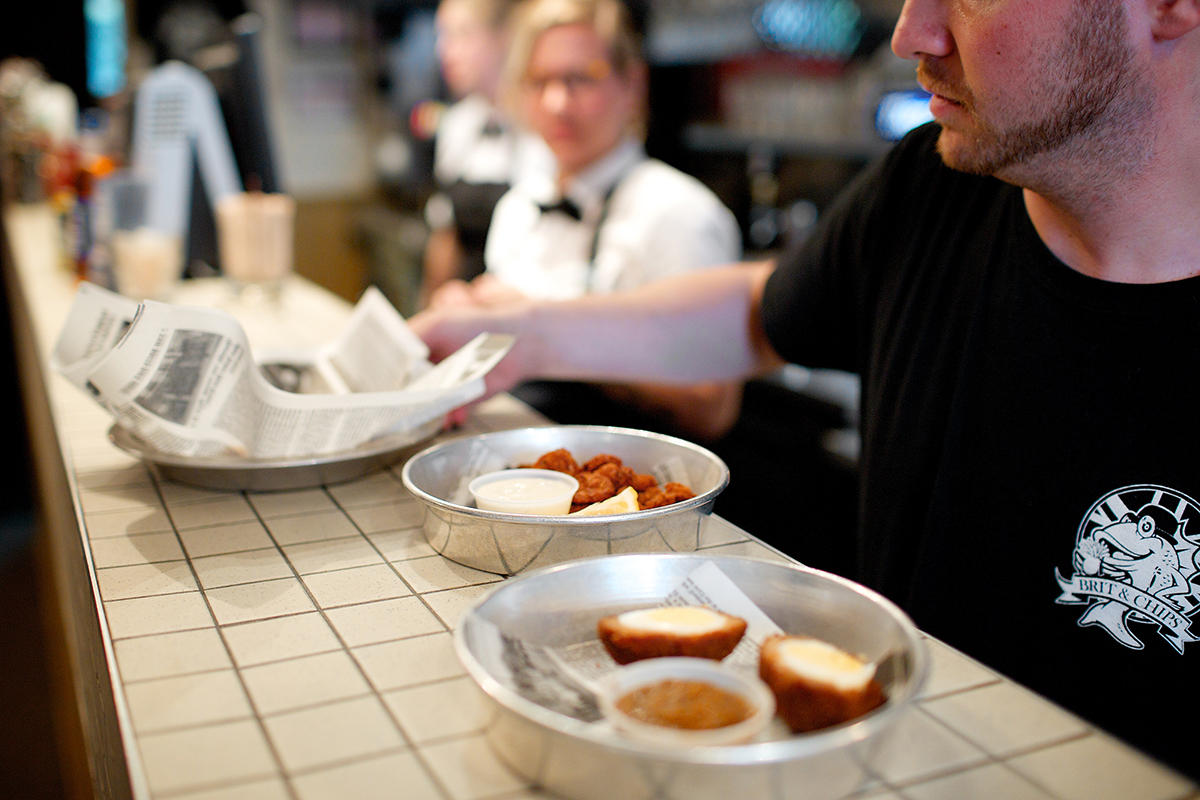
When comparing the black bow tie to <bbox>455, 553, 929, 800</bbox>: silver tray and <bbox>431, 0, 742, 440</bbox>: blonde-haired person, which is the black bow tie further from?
<bbox>455, 553, 929, 800</bbox>: silver tray

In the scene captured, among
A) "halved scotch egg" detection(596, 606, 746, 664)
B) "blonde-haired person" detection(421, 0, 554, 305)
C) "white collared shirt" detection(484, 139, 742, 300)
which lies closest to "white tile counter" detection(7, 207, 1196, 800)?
"halved scotch egg" detection(596, 606, 746, 664)

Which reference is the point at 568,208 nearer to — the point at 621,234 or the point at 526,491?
the point at 621,234

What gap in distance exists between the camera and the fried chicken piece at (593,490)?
915 millimetres

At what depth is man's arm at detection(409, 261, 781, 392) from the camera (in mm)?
1350

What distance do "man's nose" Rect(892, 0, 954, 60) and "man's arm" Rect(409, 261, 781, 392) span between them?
20.6 inches

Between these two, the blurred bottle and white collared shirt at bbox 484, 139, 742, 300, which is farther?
the blurred bottle

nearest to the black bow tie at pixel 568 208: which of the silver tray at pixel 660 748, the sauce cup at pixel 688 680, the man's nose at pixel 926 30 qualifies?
the man's nose at pixel 926 30

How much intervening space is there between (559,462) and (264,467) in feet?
1.03

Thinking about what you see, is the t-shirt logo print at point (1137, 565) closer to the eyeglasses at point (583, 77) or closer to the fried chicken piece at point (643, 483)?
the fried chicken piece at point (643, 483)

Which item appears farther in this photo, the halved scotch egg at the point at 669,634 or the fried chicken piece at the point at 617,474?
the fried chicken piece at the point at 617,474

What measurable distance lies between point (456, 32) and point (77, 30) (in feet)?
13.2

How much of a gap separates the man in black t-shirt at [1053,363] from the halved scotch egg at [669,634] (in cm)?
52

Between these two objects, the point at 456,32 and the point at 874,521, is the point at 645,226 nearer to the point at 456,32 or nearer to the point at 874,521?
the point at 874,521

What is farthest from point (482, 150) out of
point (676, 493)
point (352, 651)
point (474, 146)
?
point (352, 651)
